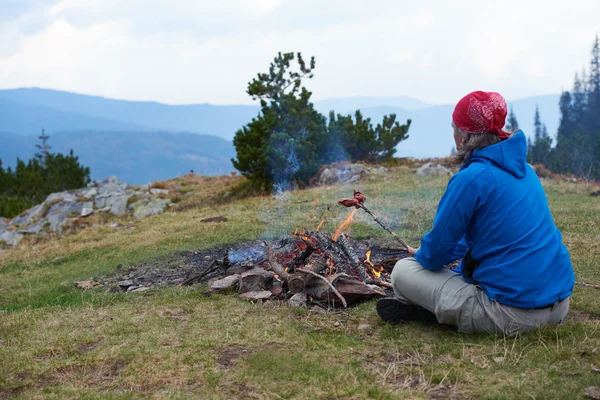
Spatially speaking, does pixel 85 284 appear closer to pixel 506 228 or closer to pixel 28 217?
pixel 506 228

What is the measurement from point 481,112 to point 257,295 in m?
3.29

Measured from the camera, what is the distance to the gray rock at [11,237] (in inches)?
893

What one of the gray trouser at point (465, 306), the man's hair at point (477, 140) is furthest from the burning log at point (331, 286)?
the man's hair at point (477, 140)

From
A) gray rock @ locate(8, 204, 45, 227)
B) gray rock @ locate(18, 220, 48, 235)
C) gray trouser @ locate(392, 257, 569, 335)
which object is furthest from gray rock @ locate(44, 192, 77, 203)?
gray trouser @ locate(392, 257, 569, 335)

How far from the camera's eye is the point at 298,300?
19.2 feet

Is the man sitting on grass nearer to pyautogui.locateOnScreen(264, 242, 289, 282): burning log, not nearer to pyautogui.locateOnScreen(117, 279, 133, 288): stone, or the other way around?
pyautogui.locateOnScreen(264, 242, 289, 282): burning log

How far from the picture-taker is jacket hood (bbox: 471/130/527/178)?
4.07m

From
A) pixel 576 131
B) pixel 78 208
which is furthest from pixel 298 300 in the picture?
pixel 576 131

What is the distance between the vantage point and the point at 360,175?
1981 cm

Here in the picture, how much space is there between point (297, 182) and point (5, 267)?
38.2ft

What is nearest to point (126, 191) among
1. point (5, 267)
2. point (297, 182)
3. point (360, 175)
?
point (297, 182)

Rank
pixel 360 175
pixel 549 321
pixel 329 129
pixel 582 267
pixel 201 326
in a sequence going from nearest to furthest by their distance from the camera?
pixel 549 321
pixel 201 326
pixel 582 267
pixel 360 175
pixel 329 129

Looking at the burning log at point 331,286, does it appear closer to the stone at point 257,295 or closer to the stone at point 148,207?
the stone at point 257,295

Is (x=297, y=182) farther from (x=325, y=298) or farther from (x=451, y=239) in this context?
(x=451, y=239)
